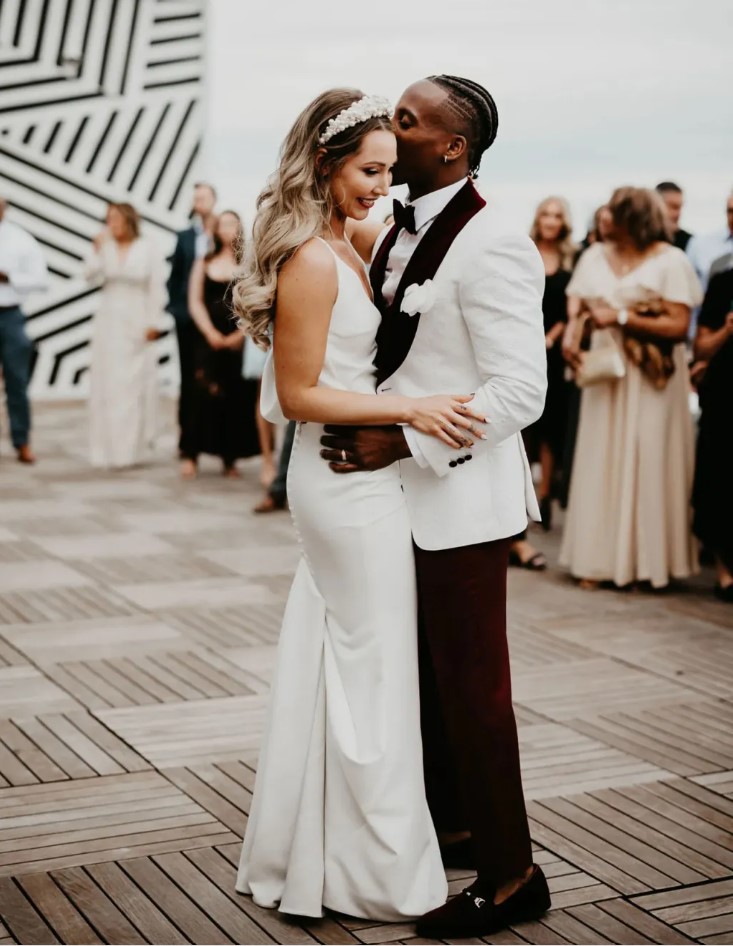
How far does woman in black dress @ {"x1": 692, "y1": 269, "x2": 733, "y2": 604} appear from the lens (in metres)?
5.78

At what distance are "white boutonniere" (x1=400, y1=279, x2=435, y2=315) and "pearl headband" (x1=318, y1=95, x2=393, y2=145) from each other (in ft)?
1.05

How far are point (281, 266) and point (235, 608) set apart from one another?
3.08m

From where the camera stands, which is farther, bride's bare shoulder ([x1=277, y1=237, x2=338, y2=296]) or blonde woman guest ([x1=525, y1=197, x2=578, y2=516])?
blonde woman guest ([x1=525, y1=197, x2=578, y2=516])

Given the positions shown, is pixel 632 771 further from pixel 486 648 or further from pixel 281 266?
pixel 281 266

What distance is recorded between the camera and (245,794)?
3.49 metres

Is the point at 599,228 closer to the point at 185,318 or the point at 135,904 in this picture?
the point at 185,318

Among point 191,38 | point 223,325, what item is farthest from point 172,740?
point 191,38

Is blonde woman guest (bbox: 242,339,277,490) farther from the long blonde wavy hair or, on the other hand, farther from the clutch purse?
the clutch purse

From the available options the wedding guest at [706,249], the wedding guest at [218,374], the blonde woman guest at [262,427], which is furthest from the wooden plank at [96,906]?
the wedding guest at [218,374]

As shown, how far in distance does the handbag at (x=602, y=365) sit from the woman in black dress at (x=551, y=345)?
2.31ft

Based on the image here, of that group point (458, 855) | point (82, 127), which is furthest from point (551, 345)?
point (82, 127)

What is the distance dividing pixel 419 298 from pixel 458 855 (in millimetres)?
1295

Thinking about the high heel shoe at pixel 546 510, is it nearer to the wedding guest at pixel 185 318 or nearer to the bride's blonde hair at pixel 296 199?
the wedding guest at pixel 185 318

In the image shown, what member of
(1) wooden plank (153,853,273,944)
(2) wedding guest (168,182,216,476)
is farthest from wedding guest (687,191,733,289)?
(1) wooden plank (153,853,273,944)
